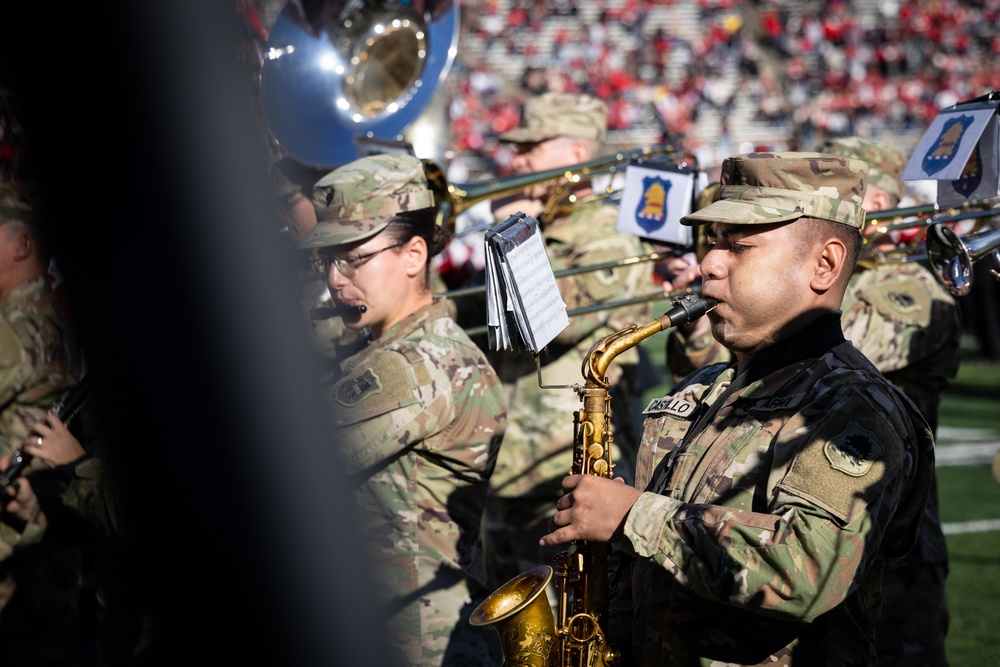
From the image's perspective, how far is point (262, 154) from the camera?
4.11 feet

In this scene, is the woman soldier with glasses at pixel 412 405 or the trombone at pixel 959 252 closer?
the woman soldier with glasses at pixel 412 405

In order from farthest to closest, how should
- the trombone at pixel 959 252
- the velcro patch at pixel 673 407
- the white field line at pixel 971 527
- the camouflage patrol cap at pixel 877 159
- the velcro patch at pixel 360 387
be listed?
the white field line at pixel 971 527, the camouflage patrol cap at pixel 877 159, the trombone at pixel 959 252, the velcro patch at pixel 360 387, the velcro patch at pixel 673 407

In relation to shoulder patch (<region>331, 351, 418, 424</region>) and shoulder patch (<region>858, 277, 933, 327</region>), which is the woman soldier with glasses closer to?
shoulder patch (<region>331, 351, 418, 424</region>)

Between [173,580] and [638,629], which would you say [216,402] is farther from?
[638,629]

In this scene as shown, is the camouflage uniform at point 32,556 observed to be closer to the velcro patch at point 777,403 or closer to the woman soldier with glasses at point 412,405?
the woman soldier with glasses at point 412,405

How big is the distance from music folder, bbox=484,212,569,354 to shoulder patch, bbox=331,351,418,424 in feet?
1.49

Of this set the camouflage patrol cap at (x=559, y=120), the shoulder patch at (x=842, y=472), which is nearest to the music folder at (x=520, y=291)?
the shoulder patch at (x=842, y=472)

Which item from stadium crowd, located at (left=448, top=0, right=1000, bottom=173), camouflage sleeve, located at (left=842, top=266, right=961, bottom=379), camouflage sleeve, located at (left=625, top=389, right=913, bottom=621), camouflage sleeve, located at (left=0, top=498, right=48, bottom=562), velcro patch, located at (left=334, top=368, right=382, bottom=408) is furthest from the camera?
stadium crowd, located at (left=448, top=0, right=1000, bottom=173)

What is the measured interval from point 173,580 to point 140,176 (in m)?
0.44

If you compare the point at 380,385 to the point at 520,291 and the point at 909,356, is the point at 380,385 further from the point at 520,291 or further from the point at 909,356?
the point at 909,356

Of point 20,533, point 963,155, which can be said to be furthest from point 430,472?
point 963,155

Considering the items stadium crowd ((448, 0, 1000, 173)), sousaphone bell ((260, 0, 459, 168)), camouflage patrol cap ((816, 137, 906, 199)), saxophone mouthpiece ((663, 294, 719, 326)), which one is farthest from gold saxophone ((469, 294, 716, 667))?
stadium crowd ((448, 0, 1000, 173))

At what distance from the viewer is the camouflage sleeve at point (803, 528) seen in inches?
81.4

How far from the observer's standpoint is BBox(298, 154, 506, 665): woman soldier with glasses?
2984 millimetres
